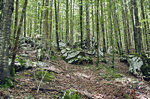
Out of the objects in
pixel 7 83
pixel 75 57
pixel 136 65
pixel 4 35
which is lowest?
pixel 136 65

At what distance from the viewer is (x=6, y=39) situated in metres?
4.89

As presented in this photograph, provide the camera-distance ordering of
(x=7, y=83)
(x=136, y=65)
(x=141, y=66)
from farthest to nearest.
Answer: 1. (x=136, y=65)
2. (x=141, y=66)
3. (x=7, y=83)

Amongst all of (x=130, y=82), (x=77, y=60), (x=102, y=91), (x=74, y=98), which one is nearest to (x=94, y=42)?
(x=77, y=60)

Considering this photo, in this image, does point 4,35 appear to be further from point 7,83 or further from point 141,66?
point 141,66

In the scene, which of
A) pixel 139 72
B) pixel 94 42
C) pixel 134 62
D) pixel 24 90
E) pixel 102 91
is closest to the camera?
pixel 24 90

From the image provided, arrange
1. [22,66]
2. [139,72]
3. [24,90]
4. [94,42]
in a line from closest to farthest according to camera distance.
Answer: [24,90] → [22,66] → [139,72] → [94,42]

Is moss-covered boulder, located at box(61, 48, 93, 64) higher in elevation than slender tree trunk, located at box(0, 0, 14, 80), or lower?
lower

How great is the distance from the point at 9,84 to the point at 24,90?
622 millimetres

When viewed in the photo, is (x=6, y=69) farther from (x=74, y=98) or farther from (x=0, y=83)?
(x=74, y=98)

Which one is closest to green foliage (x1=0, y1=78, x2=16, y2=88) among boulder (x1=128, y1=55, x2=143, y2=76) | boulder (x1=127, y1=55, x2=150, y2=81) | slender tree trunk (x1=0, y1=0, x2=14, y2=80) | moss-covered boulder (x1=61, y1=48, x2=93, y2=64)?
slender tree trunk (x1=0, y1=0, x2=14, y2=80)

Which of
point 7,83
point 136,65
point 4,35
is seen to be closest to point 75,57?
point 136,65

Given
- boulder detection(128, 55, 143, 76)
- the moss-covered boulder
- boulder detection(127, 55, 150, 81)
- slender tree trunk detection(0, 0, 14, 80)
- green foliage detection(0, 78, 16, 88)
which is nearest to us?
green foliage detection(0, 78, 16, 88)

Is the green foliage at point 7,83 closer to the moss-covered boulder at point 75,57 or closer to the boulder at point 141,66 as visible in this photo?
the moss-covered boulder at point 75,57

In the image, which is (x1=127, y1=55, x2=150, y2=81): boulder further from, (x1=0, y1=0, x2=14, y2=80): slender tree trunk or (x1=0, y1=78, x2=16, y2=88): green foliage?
(x1=0, y1=0, x2=14, y2=80): slender tree trunk
